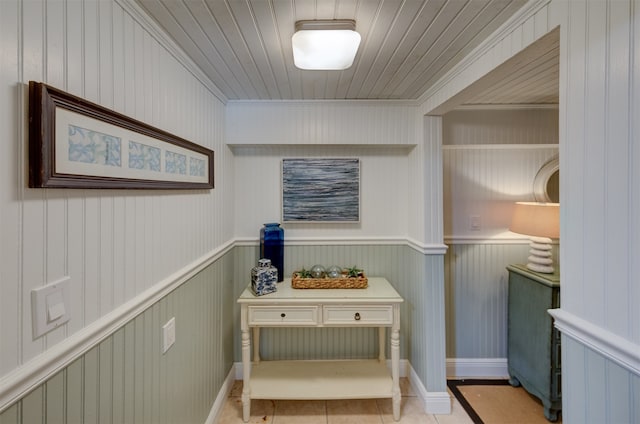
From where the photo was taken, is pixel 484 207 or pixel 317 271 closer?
pixel 317 271

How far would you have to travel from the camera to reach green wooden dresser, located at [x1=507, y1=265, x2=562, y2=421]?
6.34 feet

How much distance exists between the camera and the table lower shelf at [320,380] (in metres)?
Answer: 1.95

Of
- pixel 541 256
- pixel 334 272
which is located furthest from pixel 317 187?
pixel 541 256

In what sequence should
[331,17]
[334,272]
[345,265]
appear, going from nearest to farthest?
[331,17] → [334,272] → [345,265]

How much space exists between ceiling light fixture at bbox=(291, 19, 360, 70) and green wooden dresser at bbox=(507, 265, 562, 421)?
190 cm

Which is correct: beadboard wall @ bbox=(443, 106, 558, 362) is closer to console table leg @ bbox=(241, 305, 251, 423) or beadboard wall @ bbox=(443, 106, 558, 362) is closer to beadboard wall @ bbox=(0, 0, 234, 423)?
console table leg @ bbox=(241, 305, 251, 423)

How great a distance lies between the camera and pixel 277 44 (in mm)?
1370

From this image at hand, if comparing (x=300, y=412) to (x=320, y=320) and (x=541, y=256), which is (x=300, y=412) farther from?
(x=541, y=256)

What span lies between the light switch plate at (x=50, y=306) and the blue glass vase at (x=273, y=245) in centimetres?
147

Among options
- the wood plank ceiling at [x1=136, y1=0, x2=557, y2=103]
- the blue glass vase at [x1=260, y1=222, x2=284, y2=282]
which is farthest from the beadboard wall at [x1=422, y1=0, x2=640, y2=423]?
the blue glass vase at [x1=260, y1=222, x2=284, y2=282]

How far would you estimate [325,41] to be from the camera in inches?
48.9

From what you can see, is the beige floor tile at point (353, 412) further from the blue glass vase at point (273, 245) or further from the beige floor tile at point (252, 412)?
the blue glass vase at point (273, 245)

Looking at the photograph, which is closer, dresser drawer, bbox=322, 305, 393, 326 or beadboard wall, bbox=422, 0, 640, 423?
beadboard wall, bbox=422, 0, 640, 423

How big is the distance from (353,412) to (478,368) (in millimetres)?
1140
